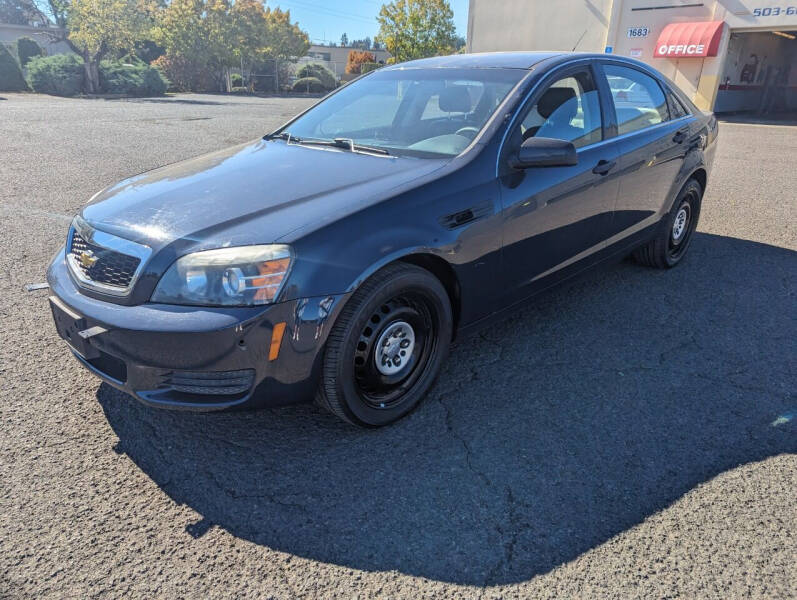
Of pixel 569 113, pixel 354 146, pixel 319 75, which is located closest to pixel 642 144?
pixel 569 113

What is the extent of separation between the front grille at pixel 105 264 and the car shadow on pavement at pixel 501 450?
0.74 metres

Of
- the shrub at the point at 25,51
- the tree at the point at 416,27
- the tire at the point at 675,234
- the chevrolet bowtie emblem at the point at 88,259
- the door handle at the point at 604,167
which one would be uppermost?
the tree at the point at 416,27

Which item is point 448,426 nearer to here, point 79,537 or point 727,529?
point 727,529

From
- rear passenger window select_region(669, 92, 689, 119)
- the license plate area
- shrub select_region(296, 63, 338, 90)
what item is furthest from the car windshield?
shrub select_region(296, 63, 338, 90)

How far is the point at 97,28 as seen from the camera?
100 ft

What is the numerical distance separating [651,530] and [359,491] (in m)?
1.15

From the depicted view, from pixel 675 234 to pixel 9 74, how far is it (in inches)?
1454

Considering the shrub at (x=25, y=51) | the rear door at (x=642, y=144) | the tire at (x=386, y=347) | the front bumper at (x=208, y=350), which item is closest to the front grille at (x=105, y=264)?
the front bumper at (x=208, y=350)

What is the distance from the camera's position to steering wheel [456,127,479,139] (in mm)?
3096

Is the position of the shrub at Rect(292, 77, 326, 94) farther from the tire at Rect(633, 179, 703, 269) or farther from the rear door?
the rear door

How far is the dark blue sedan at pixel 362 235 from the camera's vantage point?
229 centimetres

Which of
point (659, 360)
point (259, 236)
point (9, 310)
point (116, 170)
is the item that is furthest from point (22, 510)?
point (116, 170)

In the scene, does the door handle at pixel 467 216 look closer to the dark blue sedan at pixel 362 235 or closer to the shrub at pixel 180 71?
the dark blue sedan at pixel 362 235

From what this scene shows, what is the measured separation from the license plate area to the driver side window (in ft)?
7.70
